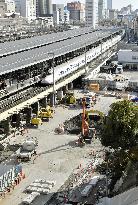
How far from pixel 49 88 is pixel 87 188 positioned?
20.4 m

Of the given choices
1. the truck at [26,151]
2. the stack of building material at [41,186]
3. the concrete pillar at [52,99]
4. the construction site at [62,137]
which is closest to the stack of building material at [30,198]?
the construction site at [62,137]

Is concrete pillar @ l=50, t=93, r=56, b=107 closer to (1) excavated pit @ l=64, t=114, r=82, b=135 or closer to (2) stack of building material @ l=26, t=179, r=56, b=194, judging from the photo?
(1) excavated pit @ l=64, t=114, r=82, b=135

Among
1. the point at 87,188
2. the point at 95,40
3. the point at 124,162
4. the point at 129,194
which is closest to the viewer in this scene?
the point at 129,194

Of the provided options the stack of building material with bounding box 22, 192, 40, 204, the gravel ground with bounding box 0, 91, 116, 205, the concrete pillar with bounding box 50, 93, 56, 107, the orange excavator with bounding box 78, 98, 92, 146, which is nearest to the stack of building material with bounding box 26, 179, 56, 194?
the gravel ground with bounding box 0, 91, 116, 205

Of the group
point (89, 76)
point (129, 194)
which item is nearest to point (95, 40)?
point (89, 76)

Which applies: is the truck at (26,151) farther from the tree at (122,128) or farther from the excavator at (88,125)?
the tree at (122,128)

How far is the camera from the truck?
2881cm

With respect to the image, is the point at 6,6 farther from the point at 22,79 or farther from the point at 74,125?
the point at 74,125

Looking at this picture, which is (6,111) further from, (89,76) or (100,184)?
(89,76)

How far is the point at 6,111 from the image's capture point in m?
32.7

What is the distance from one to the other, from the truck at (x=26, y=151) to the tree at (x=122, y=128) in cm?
626

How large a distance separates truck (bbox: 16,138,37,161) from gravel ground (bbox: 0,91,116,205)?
494 mm

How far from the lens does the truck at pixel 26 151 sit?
28812mm

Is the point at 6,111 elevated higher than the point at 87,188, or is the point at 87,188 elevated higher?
the point at 6,111
